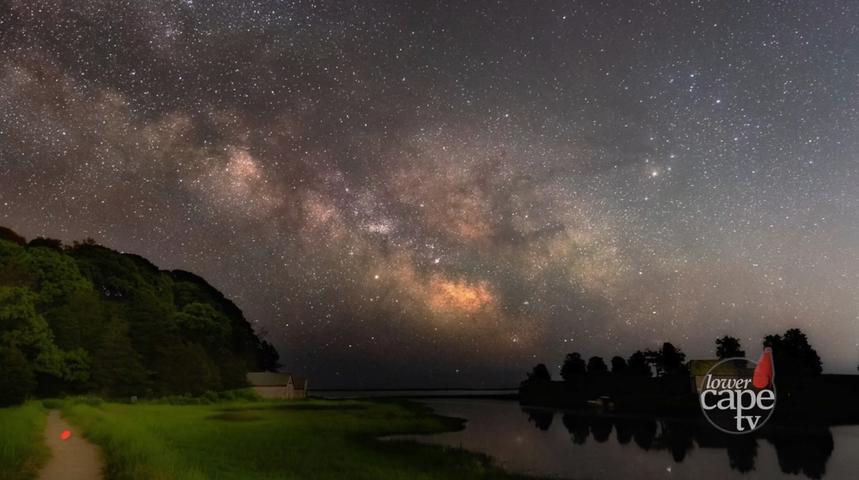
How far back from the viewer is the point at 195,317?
83.4 metres

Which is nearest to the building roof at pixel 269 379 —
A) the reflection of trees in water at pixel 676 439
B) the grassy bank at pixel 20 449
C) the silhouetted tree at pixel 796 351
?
the reflection of trees in water at pixel 676 439

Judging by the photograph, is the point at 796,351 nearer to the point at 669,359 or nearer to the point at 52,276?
the point at 669,359

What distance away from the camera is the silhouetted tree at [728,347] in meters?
122

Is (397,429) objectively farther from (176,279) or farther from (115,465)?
(176,279)

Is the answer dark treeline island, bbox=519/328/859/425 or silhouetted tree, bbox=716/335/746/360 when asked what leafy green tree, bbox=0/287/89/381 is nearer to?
dark treeline island, bbox=519/328/859/425

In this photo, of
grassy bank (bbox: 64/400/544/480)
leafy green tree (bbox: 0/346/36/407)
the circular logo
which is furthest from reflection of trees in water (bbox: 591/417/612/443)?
leafy green tree (bbox: 0/346/36/407)

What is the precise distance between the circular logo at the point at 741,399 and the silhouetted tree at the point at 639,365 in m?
43.3

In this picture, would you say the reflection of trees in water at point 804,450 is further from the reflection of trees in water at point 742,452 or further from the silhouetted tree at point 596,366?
the silhouetted tree at point 596,366

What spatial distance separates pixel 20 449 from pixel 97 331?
4609 centimetres

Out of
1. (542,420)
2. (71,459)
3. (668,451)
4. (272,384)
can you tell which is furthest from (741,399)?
(272,384)

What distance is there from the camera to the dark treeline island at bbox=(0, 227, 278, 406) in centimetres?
4716

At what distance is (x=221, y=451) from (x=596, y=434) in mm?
45927

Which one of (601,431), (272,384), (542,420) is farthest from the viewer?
(272,384)

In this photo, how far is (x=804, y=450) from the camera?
4762 cm
